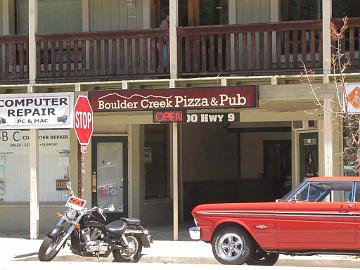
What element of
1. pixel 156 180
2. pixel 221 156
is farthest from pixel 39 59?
pixel 221 156

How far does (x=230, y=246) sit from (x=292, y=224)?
1.10m

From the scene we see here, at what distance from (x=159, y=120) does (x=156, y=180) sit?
4.12 metres

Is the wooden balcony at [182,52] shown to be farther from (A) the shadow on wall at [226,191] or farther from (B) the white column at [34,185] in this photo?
(A) the shadow on wall at [226,191]

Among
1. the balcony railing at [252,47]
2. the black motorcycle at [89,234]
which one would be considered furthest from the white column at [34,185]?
the black motorcycle at [89,234]

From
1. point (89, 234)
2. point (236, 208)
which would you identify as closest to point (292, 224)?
point (236, 208)

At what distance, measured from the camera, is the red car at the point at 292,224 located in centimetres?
1059

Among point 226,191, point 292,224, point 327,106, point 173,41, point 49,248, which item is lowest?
point 49,248

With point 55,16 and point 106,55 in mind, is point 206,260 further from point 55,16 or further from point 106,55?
point 55,16

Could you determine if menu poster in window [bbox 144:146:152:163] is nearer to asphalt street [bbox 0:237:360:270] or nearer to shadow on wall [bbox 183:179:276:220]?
shadow on wall [bbox 183:179:276:220]

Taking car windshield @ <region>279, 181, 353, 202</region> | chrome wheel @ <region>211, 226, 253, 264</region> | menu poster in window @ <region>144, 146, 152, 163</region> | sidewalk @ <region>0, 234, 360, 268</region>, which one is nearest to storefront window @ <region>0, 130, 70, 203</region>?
menu poster in window @ <region>144, 146, 152, 163</region>

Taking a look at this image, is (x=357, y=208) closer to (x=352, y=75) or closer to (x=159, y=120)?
(x=352, y=75)

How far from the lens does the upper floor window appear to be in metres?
16.7

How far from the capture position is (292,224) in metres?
10.8

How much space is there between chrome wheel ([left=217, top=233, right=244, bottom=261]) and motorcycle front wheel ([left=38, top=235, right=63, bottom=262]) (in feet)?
8.79
